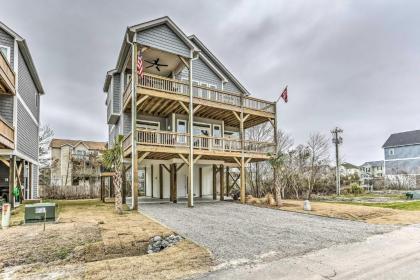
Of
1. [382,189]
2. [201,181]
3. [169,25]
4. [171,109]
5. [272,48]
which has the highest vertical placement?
[272,48]

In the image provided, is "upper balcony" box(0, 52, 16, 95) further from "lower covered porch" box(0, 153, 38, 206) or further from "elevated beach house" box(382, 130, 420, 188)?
"elevated beach house" box(382, 130, 420, 188)

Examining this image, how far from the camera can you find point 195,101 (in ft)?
50.8

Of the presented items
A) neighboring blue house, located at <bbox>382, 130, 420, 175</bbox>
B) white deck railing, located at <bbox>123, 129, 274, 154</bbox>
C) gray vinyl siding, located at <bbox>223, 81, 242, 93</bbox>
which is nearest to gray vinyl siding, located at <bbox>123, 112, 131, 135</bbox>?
white deck railing, located at <bbox>123, 129, 274, 154</bbox>

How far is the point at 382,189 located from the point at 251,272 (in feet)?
102

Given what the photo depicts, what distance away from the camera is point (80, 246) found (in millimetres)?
6004

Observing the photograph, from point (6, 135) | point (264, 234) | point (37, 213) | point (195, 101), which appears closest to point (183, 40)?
point (195, 101)

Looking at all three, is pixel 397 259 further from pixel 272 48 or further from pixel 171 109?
pixel 272 48

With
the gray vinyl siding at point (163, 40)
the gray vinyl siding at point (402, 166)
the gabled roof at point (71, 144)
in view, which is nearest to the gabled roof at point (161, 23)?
the gray vinyl siding at point (163, 40)

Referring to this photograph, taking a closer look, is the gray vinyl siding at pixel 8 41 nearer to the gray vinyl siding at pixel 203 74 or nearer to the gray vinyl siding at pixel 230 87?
the gray vinyl siding at pixel 203 74

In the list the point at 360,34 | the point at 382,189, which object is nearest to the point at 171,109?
the point at 360,34

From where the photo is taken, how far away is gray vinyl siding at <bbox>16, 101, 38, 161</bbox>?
1432 cm

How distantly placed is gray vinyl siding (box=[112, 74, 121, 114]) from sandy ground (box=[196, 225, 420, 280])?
49.8 feet

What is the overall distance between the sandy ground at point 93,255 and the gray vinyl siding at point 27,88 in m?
9.86

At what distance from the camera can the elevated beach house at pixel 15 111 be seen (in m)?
12.3
